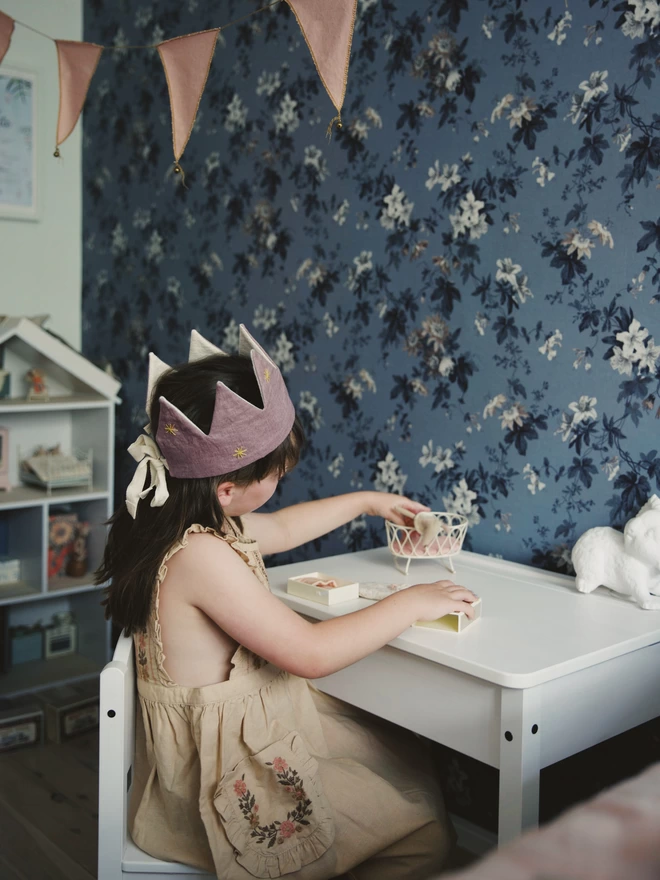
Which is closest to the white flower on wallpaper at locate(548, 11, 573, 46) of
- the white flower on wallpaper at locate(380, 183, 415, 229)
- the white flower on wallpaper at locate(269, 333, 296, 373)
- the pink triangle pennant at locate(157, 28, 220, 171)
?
the white flower on wallpaper at locate(380, 183, 415, 229)

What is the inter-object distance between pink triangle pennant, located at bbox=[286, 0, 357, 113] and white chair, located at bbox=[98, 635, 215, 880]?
0.97 metres

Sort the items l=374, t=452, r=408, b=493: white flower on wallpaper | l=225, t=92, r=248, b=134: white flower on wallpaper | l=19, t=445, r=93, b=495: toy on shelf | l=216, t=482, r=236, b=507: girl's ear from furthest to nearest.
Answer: l=19, t=445, r=93, b=495: toy on shelf
l=225, t=92, r=248, b=134: white flower on wallpaper
l=374, t=452, r=408, b=493: white flower on wallpaper
l=216, t=482, r=236, b=507: girl's ear

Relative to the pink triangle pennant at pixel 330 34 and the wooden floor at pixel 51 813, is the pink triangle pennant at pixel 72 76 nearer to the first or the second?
the pink triangle pennant at pixel 330 34

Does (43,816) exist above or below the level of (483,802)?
below

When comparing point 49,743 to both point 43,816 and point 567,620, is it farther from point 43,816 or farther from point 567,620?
point 567,620

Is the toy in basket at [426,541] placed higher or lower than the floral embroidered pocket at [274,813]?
higher

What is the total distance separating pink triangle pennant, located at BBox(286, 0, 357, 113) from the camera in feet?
4.82

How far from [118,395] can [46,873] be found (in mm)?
1637

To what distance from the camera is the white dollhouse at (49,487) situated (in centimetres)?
274

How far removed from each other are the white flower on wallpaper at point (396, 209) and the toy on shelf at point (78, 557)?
1.56 metres

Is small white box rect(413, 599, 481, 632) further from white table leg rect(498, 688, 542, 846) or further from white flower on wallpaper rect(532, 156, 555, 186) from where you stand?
white flower on wallpaper rect(532, 156, 555, 186)

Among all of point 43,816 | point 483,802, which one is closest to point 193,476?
A: point 483,802

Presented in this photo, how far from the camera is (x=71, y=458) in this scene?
2900 millimetres

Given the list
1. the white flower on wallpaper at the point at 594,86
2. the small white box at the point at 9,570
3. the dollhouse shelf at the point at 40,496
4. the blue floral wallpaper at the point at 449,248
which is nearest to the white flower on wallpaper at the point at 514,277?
the blue floral wallpaper at the point at 449,248
